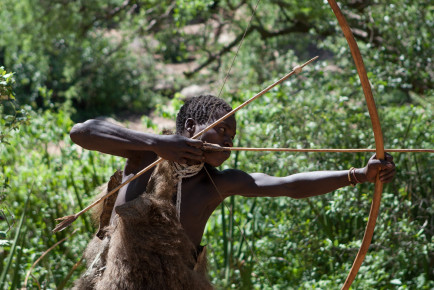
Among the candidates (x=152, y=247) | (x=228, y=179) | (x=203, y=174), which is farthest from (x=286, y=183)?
(x=152, y=247)

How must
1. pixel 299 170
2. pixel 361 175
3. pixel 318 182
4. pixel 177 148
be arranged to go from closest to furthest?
1. pixel 177 148
2. pixel 361 175
3. pixel 318 182
4. pixel 299 170

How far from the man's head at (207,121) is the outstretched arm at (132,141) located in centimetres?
16

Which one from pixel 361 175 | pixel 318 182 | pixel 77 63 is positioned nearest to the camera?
pixel 361 175

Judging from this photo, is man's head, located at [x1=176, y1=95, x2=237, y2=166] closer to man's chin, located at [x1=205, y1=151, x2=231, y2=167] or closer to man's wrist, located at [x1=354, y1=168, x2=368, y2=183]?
man's chin, located at [x1=205, y1=151, x2=231, y2=167]

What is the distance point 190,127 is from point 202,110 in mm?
90

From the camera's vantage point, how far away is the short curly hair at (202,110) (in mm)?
2713

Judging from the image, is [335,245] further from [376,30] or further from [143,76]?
[143,76]

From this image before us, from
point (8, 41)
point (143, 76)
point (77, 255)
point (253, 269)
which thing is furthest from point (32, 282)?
point (143, 76)

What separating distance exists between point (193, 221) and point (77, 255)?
2.07 m

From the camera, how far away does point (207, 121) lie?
2699 millimetres

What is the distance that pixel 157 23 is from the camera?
8430 millimetres

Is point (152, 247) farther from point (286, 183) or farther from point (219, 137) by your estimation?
point (286, 183)

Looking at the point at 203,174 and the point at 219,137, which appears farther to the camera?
the point at 203,174

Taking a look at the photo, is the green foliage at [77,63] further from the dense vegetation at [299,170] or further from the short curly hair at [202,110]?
the short curly hair at [202,110]
